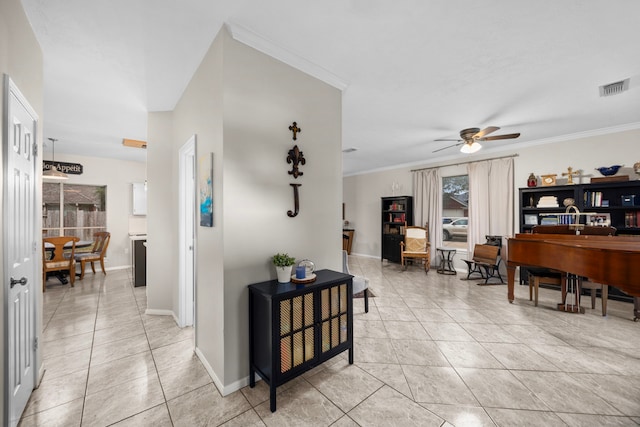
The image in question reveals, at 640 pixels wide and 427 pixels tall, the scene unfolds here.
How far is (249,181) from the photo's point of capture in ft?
6.51

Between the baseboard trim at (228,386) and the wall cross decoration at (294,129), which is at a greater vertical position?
the wall cross decoration at (294,129)

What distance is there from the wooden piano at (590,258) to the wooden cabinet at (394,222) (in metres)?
3.04

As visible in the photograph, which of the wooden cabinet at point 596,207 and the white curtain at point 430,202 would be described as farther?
the white curtain at point 430,202

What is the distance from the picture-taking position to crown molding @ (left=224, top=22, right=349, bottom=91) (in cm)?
190

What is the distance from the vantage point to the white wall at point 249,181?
189 centimetres

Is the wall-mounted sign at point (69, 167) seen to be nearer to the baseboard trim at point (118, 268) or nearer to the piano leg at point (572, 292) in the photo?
the baseboard trim at point (118, 268)

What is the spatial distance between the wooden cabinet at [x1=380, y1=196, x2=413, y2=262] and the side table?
3.31 feet

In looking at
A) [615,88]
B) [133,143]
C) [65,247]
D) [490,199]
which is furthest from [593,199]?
[65,247]

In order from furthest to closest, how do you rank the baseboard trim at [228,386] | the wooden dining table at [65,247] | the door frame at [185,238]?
the wooden dining table at [65,247]
the door frame at [185,238]
the baseboard trim at [228,386]

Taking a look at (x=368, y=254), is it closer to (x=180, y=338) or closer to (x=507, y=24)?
(x=180, y=338)

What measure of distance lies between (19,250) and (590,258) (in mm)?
4324

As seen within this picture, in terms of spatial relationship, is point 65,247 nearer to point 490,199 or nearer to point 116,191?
point 116,191

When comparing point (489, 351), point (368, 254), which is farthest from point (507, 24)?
point (368, 254)

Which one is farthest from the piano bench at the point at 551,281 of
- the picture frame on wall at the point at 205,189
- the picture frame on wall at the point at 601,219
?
the picture frame on wall at the point at 205,189
